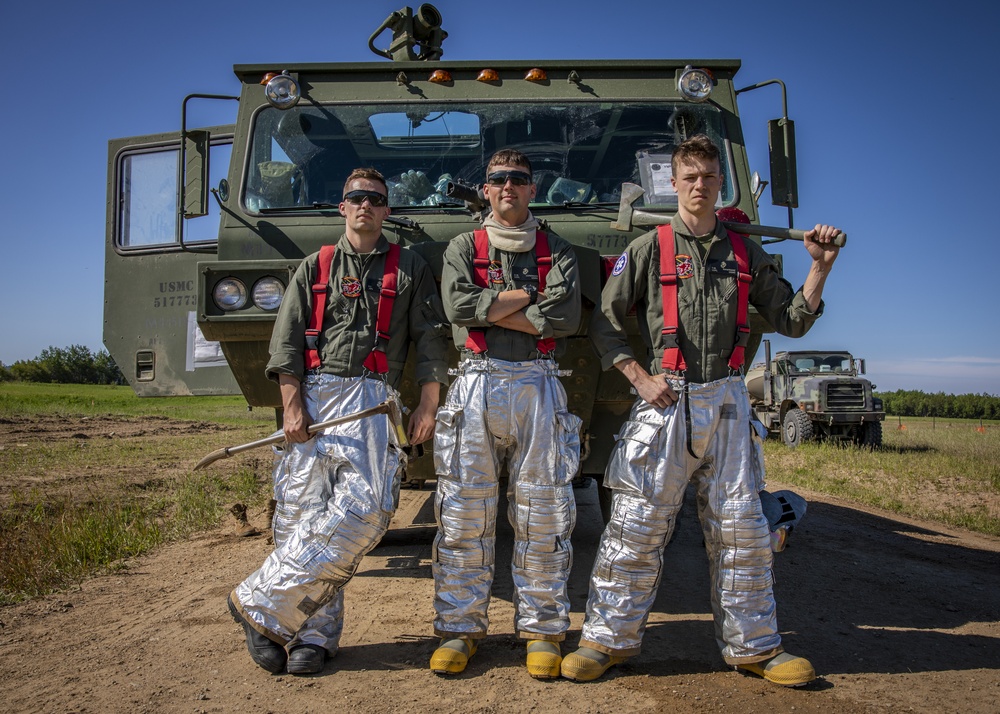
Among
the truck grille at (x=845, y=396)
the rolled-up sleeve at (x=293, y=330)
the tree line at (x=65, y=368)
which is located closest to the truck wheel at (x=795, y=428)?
the truck grille at (x=845, y=396)

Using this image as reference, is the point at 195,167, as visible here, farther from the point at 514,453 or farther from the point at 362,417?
the point at 514,453

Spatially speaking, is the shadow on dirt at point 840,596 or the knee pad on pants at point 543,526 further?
the shadow on dirt at point 840,596

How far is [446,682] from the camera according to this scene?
10.1 feet

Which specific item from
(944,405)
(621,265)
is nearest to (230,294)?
(621,265)

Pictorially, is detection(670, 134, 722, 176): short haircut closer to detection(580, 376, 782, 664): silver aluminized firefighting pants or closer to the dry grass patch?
detection(580, 376, 782, 664): silver aluminized firefighting pants

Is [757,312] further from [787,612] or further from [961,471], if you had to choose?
[961,471]

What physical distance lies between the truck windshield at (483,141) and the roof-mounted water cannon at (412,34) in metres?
1.12

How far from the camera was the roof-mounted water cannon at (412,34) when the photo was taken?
561 centimetres

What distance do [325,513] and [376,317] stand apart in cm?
82

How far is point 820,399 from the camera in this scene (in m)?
17.6

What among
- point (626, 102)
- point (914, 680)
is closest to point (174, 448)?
point (626, 102)

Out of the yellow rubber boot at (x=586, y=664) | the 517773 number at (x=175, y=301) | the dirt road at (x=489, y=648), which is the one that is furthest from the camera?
the 517773 number at (x=175, y=301)

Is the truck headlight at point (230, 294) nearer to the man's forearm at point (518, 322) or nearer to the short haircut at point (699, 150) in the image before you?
the man's forearm at point (518, 322)

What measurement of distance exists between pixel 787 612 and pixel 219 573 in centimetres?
324
